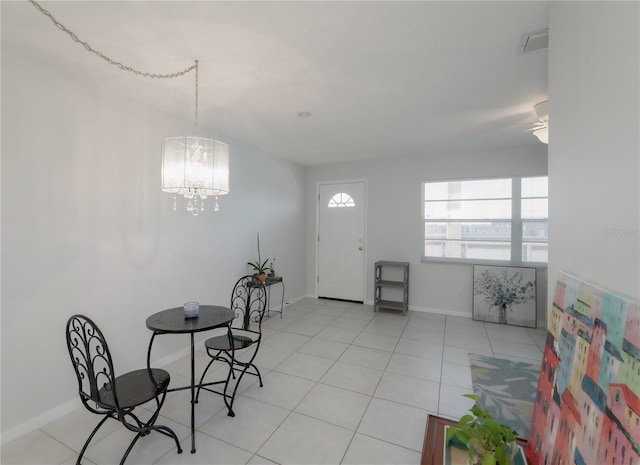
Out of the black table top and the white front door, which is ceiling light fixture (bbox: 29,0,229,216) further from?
the white front door

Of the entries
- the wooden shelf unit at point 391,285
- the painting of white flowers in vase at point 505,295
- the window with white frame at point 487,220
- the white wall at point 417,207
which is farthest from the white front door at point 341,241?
the painting of white flowers in vase at point 505,295

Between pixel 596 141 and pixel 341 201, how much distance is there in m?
4.30

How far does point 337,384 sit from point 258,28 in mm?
2729

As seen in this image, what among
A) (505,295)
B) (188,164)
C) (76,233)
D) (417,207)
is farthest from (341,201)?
(76,233)

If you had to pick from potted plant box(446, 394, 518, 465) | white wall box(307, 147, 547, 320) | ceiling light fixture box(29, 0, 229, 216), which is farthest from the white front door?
potted plant box(446, 394, 518, 465)

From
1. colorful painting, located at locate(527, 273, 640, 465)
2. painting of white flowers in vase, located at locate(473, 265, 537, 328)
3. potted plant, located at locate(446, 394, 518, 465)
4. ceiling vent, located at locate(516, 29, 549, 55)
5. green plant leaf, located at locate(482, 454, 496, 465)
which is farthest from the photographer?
painting of white flowers in vase, located at locate(473, 265, 537, 328)

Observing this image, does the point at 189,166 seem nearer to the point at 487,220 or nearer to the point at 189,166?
the point at 189,166

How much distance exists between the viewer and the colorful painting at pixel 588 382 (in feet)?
2.43

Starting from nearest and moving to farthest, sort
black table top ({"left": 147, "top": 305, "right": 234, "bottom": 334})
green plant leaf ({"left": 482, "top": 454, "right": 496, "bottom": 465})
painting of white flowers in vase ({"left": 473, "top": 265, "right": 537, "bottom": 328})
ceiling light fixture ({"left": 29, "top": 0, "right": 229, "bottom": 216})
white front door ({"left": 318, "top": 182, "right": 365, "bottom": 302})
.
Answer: green plant leaf ({"left": 482, "top": 454, "right": 496, "bottom": 465}) → black table top ({"left": 147, "top": 305, "right": 234, "bottom": 334}) → ceiling light fixture ({"left": 29, "top": 0, "right": 229, "bottom": 216}) → painting of white flowers in vase ({"left": 473, "top": 265, "right": 537, "bottom": 328}) → white front door ({"left": 318, "top": 182, "right": 365, "bottom": 302})

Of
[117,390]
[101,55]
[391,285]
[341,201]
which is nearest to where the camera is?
[117,390]

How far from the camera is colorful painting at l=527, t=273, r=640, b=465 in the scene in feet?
2.43

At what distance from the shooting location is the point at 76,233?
219 centimetres

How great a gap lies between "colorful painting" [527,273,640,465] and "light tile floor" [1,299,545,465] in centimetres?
89

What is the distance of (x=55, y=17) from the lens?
62.3 inches
